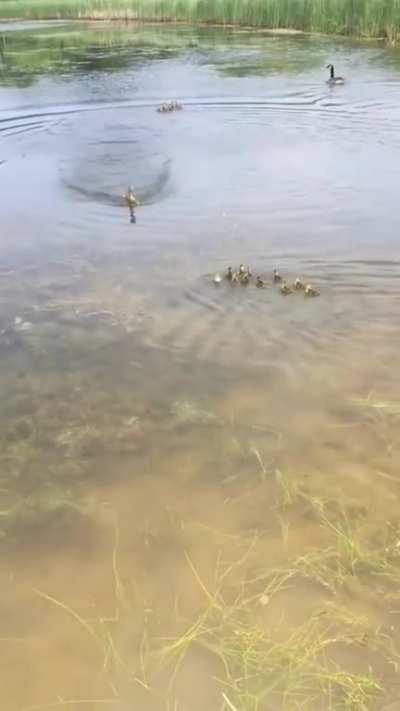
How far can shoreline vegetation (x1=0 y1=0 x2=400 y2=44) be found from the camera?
2414 cm

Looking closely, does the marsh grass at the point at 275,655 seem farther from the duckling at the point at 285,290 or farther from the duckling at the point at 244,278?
the duckling at the point at 244,278

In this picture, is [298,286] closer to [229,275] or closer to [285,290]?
[285,290]

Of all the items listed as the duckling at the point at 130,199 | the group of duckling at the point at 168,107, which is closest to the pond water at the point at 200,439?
the duckling at the point at 130,199

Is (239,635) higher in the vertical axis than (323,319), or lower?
lower

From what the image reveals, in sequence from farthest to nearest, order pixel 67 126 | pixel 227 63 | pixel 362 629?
pixel 227 63
pixel 67 126
pixel 362 629

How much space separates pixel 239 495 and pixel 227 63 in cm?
2240

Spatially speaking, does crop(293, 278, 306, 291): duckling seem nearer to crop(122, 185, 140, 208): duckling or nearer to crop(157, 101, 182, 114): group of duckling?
crop(122, 185, 140, 208): duckling

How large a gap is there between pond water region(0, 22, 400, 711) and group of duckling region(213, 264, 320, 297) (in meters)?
0.13

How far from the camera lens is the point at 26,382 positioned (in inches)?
232

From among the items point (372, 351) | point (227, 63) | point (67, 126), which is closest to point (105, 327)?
point (372, 351)

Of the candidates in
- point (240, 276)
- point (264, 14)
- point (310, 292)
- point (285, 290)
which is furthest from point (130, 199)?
point (264, 14)

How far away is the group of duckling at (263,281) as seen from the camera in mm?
7402

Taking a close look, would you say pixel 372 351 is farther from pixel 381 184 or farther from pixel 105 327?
pixel 381 184

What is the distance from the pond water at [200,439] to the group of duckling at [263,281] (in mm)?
126
